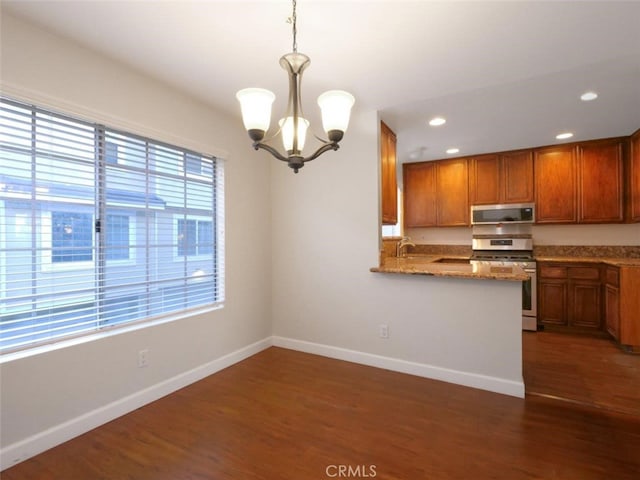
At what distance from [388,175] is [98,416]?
3177 mm

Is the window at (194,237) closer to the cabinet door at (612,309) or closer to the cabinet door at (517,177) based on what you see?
the cabinet door at (517,177)

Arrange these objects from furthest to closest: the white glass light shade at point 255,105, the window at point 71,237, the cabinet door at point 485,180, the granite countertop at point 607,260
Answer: the cabinet door at point 485,180 < the granite countertop at point 607,260 < the window at point 71,237 < the white glass light shade at point 255,105

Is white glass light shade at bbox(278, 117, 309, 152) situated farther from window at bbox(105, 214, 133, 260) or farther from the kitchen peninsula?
the kitchen peninsula

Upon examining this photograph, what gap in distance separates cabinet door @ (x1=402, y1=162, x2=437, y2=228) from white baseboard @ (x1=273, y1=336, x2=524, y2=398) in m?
2.68

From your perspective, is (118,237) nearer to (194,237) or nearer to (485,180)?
(194,237)

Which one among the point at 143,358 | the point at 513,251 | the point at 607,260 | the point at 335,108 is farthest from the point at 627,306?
the point at 143,358

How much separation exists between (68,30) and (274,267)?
260 cm

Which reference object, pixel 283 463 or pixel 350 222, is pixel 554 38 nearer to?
pixel 350 222

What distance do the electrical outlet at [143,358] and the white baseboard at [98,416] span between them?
0.64 feet

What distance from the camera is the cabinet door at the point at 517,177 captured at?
4348 millimetres

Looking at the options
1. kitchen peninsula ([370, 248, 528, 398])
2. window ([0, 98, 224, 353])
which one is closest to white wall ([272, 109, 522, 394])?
kitchen peninsula ([370, 248, 528, 398])

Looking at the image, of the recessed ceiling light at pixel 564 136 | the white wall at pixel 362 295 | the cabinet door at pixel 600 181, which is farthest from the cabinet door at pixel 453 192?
the white wall at pixel 362 295

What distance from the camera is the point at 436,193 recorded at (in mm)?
4945

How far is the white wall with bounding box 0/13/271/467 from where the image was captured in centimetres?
179
